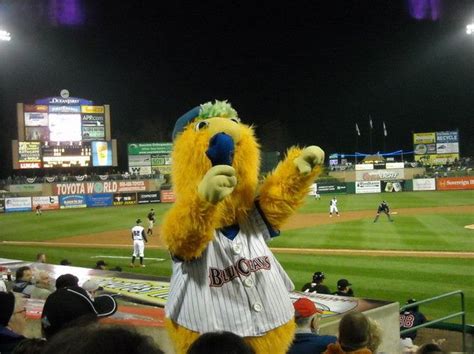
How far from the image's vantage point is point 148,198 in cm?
4241

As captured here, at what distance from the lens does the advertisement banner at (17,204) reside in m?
38.3

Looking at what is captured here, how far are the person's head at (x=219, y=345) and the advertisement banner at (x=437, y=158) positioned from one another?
65031 mm

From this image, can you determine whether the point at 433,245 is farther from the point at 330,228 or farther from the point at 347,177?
the point at 347,177

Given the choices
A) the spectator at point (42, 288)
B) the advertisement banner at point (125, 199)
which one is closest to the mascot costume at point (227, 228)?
the spectator at point (42, 288)

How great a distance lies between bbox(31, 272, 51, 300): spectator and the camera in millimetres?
6538

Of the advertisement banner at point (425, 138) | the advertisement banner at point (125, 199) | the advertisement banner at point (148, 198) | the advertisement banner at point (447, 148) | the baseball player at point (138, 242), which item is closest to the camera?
the baseball player at point (138, 242)

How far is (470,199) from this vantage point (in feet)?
113

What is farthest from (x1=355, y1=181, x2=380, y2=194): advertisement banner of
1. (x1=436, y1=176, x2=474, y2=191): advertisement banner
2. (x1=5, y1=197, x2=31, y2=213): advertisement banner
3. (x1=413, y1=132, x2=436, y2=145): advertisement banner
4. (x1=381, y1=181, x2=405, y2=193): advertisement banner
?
(x1=5, y1=197, x2=31, y2=213): advertisement banner

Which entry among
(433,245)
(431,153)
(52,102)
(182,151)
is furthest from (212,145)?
(431,153)

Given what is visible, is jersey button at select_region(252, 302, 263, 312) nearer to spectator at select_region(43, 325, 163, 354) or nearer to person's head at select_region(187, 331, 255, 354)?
person's head at select_region(187, 331, 255, 354)

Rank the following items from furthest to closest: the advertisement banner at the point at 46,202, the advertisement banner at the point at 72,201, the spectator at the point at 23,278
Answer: the advertisement banner at the point at 72,201 < the advertisement banner at the point at 46,202 < the spectator at the point at 23,278

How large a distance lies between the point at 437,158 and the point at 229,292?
2548 inches

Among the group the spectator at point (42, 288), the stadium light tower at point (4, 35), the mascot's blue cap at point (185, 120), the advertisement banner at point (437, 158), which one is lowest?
the spectator at point (42, 288)

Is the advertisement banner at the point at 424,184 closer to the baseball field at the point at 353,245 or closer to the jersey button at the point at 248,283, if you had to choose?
the baseball field at the point at 353,245
